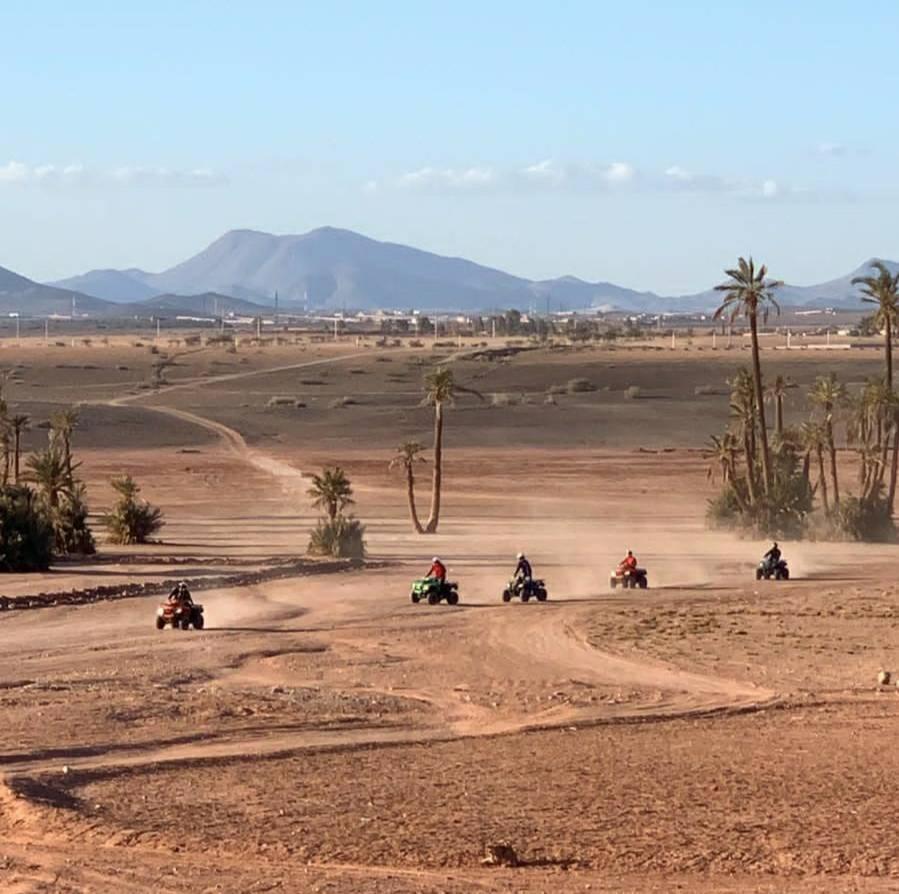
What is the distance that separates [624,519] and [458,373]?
7407 cm

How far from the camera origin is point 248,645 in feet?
97.7

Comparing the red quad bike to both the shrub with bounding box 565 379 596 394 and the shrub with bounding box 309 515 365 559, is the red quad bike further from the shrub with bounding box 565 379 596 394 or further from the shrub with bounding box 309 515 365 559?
the shrub with bounding box 565 379 596 394

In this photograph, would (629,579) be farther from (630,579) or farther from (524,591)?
(524,591)

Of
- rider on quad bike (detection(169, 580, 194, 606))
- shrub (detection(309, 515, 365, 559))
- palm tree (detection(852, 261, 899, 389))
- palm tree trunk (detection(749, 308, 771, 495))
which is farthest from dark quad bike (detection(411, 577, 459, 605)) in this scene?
palm tree (detection(852, 261, 899, 389))

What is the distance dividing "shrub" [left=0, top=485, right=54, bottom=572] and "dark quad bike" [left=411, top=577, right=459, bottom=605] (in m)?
10.3

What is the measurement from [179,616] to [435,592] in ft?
22.0

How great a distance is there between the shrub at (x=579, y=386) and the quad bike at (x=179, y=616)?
93634mm

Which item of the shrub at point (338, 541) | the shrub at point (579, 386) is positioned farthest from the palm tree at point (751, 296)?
the shrub at point (579, 386)

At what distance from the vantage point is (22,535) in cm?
4319

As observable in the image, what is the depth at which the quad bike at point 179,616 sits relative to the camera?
3172cm

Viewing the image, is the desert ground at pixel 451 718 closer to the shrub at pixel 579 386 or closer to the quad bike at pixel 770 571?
the quad bike at pixel 770 571

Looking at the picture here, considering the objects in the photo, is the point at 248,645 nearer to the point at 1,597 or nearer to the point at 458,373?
the point at 1,597

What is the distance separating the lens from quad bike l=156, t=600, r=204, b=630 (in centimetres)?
3172

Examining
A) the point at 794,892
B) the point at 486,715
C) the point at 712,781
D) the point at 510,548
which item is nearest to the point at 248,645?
the point at 486,715
